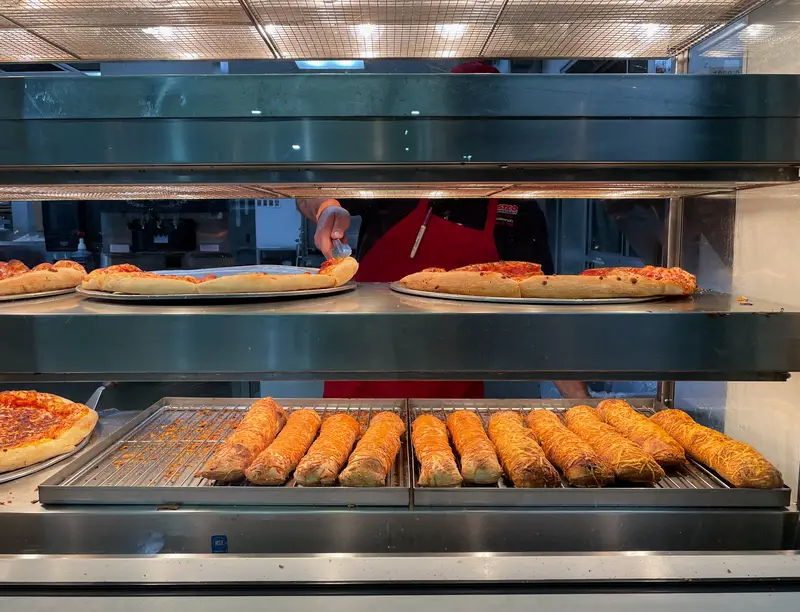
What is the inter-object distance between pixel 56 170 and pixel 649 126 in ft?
5.00

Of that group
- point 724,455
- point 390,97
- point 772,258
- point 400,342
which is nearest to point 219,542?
point 400,342

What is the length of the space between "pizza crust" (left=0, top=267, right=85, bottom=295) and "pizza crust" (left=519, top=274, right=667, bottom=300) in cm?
150

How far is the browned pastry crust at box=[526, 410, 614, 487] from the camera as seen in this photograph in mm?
1639

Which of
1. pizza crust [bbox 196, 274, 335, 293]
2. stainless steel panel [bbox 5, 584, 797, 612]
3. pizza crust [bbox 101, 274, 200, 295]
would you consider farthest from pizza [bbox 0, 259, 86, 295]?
stainless steel panel [bbox 5, 584, 797, 612]

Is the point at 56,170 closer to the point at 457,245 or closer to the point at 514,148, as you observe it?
the point at 514,148

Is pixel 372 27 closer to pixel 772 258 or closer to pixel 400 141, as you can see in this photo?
pixel 400 141

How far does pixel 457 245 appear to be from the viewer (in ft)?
11.2

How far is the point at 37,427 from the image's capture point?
205 cm

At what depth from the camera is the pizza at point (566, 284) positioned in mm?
1651

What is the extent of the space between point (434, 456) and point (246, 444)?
590 mm

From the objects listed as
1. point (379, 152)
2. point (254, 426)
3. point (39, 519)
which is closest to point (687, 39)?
point (379, 152)

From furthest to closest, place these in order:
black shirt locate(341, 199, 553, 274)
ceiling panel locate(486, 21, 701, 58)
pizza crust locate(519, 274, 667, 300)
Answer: black shirt locate(341, 199, 553, 274), ceiling panel locate(486, 21, 701, 58), pizza crust locate(519, 274, 667, 300)

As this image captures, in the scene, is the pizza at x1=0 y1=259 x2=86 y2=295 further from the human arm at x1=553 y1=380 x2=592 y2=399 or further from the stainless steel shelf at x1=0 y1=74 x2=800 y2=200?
the human arm at x1=553 y1=380 x2=592 y2=399

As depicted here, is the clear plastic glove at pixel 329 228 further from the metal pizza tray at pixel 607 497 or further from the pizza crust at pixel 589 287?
the metal pizza tray at pixel 607 497
